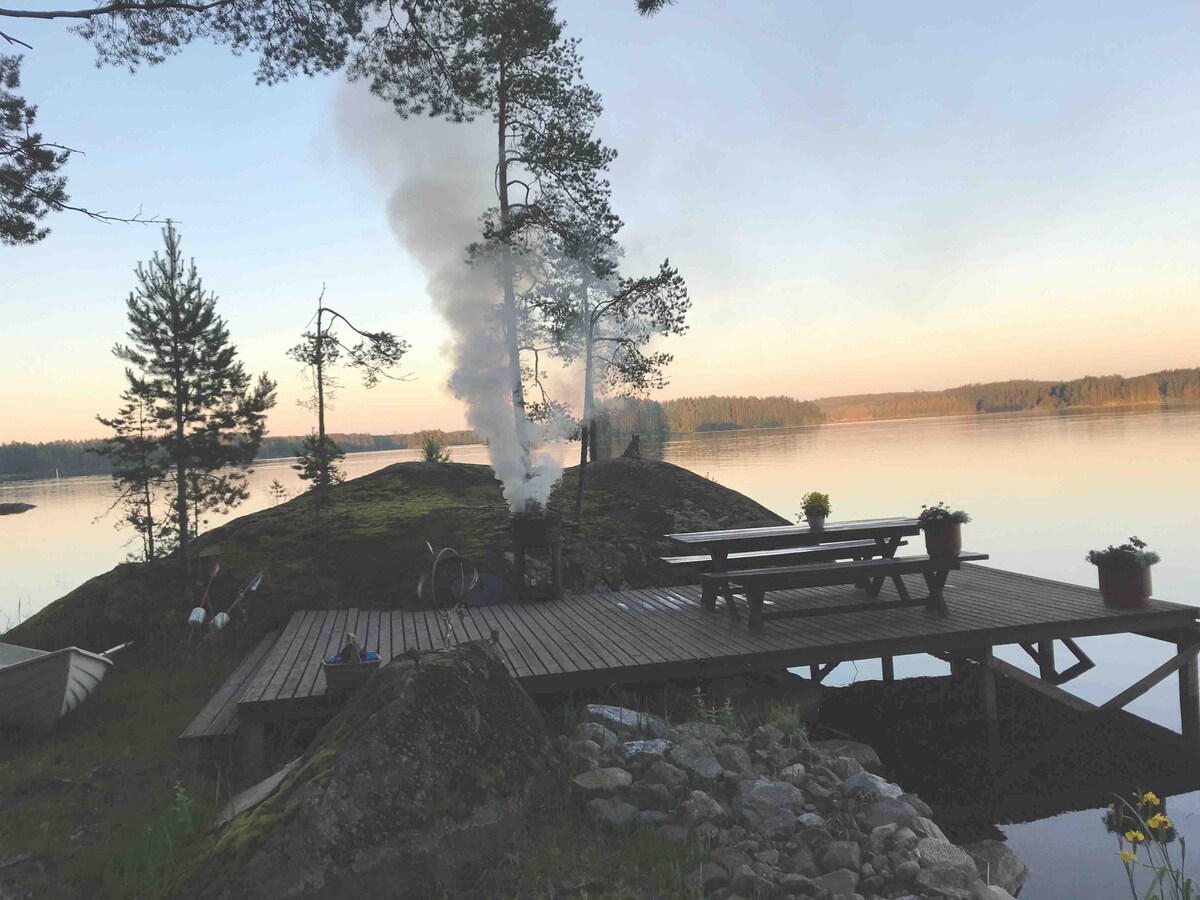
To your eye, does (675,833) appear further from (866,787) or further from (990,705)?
(990,705)

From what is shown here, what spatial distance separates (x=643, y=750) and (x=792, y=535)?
333 cm

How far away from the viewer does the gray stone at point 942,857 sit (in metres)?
3.89

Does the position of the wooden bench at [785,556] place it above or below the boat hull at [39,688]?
above

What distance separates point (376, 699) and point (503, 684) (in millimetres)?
709

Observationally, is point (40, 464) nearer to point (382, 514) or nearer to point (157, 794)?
point (382, 514)

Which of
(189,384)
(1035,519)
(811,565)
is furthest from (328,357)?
(1035,519)

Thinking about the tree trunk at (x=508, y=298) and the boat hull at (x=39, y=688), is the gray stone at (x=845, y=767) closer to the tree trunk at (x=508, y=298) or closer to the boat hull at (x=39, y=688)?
the tree trunk at (x=508, y=298)

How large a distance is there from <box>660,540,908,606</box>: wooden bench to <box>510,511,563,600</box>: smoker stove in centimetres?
124

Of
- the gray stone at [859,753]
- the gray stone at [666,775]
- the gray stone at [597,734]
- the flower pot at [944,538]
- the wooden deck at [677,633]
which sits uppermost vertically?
the flower pot at [944,538]

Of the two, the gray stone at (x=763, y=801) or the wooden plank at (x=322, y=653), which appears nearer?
the gray stone at (x=763, y=801)

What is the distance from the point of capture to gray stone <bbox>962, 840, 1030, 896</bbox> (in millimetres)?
5148

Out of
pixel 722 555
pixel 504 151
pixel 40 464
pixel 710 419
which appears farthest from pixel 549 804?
pixel 710 419

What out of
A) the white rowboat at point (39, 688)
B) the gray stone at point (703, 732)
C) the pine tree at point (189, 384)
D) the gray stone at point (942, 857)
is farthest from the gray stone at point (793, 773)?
the pine tree at point (189, 384)

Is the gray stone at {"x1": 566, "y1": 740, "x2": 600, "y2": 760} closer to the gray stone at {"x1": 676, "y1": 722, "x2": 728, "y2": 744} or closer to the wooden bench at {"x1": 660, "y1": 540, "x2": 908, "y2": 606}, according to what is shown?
the gray stone at {"x1": 676, "y1": 722, "x2": 728, "y2": 744}
